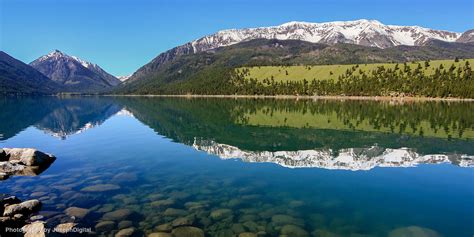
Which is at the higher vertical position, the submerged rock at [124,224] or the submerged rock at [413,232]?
the submerged rock at [124,224]

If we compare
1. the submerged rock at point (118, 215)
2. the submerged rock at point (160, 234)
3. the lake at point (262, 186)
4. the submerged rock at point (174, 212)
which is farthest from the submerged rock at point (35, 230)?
the submerged rock at point (174, 212)

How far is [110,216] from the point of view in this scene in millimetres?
Answer: 23703

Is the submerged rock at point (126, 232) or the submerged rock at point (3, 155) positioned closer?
the submerged rock at point (126, 232)

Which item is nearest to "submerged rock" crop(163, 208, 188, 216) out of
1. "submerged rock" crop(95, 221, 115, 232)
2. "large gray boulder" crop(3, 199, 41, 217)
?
"submerged rock" crop(95, 221, 115, 232)

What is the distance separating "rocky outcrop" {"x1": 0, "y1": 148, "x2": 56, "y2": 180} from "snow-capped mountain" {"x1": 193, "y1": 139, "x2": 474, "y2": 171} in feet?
67.1

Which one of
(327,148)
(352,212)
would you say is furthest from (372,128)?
(352,212)

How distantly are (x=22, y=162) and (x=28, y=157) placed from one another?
0.81 metres

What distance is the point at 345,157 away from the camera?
4506cm

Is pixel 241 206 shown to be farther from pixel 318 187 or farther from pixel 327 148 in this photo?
pixel 327 148

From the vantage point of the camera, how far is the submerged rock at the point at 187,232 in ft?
67.8

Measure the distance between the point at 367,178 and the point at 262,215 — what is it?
15.2 meters

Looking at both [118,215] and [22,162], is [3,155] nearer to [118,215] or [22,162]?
[22,162]

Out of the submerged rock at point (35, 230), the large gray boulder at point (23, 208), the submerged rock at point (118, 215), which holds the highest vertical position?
the submerged rock at point (35, 230)

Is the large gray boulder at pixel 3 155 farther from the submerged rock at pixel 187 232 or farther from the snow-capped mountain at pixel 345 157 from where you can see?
the submerged rock at pixel 187 232
